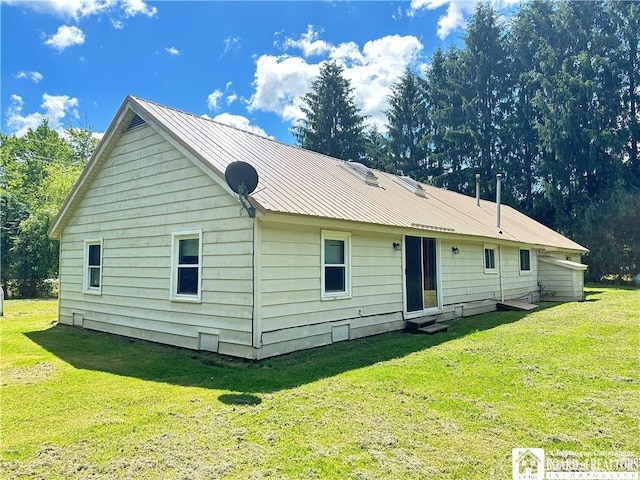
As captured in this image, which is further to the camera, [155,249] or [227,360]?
[155,249]

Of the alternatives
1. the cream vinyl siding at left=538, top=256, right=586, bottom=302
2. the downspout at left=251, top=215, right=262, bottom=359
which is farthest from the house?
the cream vinyl siding at left=538, top=256, right=586, bottom=302

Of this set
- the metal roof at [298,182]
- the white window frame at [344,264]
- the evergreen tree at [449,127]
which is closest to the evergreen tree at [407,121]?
the evergreen tree at [449,127]

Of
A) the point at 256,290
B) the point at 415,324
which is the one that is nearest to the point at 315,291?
the point at 256,290

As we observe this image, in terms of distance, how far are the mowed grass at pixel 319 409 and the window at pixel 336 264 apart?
40.4 inches

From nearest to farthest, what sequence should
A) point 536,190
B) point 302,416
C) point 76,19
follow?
point 302,416 → point 76,19 → point 536,190

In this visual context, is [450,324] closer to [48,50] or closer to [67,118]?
[48,50]

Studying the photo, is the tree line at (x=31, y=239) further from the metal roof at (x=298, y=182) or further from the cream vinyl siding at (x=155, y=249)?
the metal roof at (x=298, y=182)

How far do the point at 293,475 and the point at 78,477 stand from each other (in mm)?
1551

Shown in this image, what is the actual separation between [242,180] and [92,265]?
6.10 metres

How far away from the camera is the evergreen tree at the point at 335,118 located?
3444cm

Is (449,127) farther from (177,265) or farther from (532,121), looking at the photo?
(177,265)

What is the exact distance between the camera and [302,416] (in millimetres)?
4129

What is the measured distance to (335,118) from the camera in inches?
1367

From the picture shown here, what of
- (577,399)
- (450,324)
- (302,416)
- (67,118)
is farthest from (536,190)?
(67,118)
